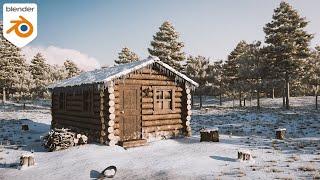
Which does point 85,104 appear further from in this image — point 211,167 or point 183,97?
point 211,167

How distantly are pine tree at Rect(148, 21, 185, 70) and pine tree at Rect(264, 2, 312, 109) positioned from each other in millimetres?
11941

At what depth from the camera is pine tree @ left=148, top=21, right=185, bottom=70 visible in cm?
4572

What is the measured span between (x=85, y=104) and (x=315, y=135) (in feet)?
46.9

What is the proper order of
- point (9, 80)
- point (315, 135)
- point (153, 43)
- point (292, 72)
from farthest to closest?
point (9, 80) → point (153, 43) → point (292, 72) → point (315, 135)

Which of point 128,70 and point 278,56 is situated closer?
point 128,70

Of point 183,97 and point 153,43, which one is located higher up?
point 153,43

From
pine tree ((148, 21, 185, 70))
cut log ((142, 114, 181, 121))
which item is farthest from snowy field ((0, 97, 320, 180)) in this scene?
pine tree ((148, 21, 185, 70))

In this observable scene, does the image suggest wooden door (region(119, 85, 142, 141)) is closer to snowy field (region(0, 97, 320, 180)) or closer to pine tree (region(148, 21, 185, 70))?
snowy field (region(0, 97, 320, 180))

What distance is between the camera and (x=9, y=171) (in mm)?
13055

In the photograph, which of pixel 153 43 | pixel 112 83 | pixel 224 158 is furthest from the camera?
pixel 153 43

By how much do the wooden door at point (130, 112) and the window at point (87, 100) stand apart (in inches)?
83.1

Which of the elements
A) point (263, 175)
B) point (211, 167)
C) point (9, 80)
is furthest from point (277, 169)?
point (9, 80)

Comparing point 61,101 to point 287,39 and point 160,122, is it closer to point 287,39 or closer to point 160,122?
point 160,122

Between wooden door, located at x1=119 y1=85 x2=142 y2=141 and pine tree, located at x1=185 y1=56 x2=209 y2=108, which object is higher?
pine tree, located at x1=185 y1=56 x2=209 y2=108
